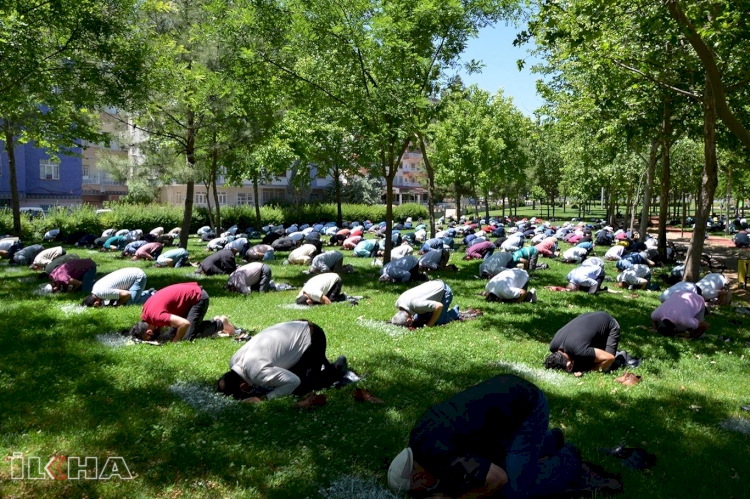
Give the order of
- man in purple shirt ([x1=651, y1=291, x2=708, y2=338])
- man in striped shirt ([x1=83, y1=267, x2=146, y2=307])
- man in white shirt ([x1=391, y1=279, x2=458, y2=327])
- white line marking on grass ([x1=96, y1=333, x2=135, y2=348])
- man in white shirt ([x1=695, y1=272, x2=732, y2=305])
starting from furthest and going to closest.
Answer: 1. man in white shirt ([x1=695, y1=272, x2=732, y2=305])
2. man in striped shirt ([x1=83, y1=267, x2=146, y2=307])
3. man in white shirt ([x1=391, y1=279, x2=458, y2=327])
4. man in purple shirt ([x1=651, y1=291, x2=708, y2=338])
5. white line marking on grass ([x1=96, y1=333, x2=135, y2=348])

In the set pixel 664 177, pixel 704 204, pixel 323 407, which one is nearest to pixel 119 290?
pixel 323 407

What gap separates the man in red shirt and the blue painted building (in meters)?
37.8

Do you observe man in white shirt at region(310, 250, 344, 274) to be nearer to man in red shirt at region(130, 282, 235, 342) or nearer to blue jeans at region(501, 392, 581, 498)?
man in red shirt at region(130, 282, 235, 342)

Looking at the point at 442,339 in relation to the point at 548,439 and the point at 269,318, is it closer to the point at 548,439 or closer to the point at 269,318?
the point at 269,318

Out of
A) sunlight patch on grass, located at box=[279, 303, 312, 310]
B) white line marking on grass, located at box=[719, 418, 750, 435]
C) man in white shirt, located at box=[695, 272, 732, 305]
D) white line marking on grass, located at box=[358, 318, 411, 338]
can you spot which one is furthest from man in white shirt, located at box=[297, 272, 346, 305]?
man in white shirt, located at box=[695, 272, 732, 305]

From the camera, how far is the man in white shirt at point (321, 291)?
11727 mm

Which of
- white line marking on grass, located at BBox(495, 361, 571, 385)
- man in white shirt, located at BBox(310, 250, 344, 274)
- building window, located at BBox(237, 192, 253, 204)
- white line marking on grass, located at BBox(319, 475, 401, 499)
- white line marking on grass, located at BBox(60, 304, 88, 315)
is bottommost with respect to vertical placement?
white line marking on grass, located at BBox(495, 361, 571, 385)

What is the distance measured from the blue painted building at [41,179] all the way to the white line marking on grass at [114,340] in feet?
123

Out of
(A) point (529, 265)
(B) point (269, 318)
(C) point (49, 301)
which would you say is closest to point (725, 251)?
(A) point (529, 265)

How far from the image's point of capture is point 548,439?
4.55 metres

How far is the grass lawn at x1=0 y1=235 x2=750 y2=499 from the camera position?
4582mm

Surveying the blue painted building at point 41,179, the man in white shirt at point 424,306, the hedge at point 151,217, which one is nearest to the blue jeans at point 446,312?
the man in white shirt at point 424,306

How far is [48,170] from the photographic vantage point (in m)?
42.8

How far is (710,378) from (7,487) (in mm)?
8424
